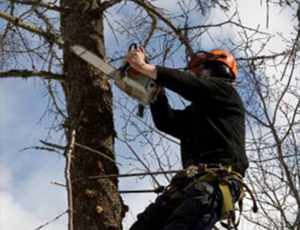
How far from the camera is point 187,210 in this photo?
265 cm

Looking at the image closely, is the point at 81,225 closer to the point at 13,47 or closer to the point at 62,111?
the point at 62,111

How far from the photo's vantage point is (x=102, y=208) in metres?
3.11

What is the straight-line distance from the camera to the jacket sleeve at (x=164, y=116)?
3164mm

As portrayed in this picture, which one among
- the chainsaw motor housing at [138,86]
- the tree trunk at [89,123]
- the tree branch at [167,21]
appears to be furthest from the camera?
the tree branch at [167,21]

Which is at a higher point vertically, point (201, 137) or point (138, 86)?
point (138, 86)

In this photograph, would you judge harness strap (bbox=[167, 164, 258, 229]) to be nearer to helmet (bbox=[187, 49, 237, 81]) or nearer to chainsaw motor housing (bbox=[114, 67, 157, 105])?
chainsaw motor housing (bbox=[114, 67, 157, 105])

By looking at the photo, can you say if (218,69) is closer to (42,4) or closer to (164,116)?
(164,116)

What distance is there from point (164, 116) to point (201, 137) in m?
0.31

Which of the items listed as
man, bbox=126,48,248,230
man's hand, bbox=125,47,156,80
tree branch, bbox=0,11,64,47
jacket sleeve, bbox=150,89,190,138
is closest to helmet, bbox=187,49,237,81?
man, bbox=126,48,248,230

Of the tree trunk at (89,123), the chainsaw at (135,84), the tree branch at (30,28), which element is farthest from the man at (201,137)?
the tree branch at (30,28)

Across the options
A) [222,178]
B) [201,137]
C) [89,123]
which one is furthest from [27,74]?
[222,178]

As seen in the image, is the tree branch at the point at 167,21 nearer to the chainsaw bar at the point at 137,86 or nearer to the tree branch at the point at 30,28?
the tree branch at the point at 30,28

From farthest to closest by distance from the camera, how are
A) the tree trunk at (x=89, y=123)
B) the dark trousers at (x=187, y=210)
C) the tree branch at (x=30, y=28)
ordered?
the tree branch at (x=30, y=28) < the tree trunk at (x=89, y=123) < the dark trousers at (x=187, y=210)

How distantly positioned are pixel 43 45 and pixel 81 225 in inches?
66.6
